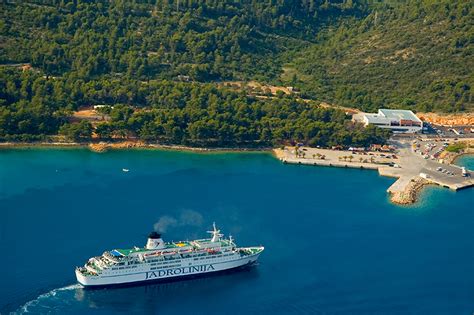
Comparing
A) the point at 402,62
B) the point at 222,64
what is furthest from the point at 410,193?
the point at 222,64

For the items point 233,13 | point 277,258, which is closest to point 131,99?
point 233,13

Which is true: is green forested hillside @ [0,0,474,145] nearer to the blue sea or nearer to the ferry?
the blue sea

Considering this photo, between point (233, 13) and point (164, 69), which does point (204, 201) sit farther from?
point (233, 13)

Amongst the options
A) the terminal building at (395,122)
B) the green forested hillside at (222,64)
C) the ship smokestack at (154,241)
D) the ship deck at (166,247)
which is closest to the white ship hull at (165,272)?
the ship deck at (166,247)

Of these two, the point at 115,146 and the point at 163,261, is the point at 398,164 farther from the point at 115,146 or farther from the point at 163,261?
the point at 163,261

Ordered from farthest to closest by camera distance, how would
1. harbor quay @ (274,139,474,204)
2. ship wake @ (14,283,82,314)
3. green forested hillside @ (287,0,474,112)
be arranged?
1. green forested hillside @ (287,0,474,112)
2. harbor quay @ (274,139,474,204)
3. ship wake @ (14,283,82,314)

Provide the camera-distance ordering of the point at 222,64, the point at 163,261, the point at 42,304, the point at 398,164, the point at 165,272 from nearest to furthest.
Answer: the point at 42,304 < the point at 163,261 < the point at 165,272 < the point at 398,164 < the point at 222,64

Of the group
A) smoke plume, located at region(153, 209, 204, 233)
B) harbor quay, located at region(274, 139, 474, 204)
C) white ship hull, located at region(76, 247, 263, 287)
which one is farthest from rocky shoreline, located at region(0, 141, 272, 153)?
white ship hull, located at region(76, 247, 263, 287)
